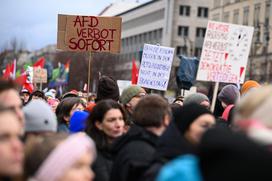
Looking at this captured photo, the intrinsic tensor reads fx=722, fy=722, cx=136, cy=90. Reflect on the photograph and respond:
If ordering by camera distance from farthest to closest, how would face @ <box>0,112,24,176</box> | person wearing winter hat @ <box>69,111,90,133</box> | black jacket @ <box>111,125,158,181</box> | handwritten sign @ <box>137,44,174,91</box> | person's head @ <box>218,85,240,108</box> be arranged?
handwritten sign @ <box>137,44,174,91</box> → person's head @ <box>218,85,240,108</box> → person wearing winter hat @ <box>69,111,90,133</box> → black jacket @ <box>111,125,158,181</box> → face @ <box>0,112,24,176</box>

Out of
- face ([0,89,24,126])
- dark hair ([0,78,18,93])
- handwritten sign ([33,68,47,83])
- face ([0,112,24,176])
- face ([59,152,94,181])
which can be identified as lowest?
handwritten sign ([33,68,47,83])

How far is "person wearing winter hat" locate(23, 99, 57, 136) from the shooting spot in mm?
5430

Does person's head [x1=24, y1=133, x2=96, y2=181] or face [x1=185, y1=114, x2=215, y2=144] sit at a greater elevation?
face [x1=185, y1=114, x2=215, y2=144]

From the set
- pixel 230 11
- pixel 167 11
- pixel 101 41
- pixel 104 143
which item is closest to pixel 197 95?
pixel 101 41

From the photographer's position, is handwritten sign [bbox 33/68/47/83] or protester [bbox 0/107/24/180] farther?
handwritten sign [bbox 33/68/47/83]

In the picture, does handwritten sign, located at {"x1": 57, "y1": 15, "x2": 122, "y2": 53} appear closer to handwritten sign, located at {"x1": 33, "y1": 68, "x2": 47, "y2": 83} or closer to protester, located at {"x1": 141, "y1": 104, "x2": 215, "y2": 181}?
protester, located at {"x1": 141, "y1": 104, "x2": 215, "y2": 181}

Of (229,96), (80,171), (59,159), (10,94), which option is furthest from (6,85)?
(229,96)

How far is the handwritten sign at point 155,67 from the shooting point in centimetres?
1300

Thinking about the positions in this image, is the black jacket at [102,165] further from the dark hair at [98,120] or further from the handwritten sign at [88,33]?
the handwritten sign at [88,33]

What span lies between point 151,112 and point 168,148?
2.82 ft

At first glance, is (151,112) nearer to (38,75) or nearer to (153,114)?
(153,114)

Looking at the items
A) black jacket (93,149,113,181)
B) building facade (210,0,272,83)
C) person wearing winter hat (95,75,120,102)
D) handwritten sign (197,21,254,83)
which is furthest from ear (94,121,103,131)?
building facade (210,0,272,83)

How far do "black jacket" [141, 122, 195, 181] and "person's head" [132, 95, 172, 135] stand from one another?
0.59 metres

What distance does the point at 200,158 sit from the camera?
11.5ft
